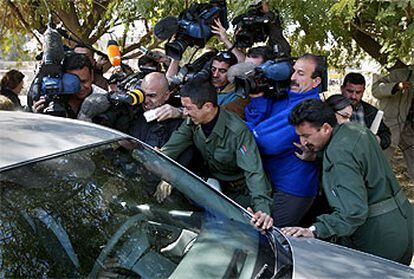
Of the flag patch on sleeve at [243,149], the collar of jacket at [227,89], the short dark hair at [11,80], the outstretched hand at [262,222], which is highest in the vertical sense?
the collar of jacket at [227,89]

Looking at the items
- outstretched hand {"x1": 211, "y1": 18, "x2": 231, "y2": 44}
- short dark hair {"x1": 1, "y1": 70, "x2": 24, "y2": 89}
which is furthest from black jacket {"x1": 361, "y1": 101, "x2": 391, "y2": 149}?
short dark hair {"x1": 1, "y1": 70, "x2": 24, "y2": 89}

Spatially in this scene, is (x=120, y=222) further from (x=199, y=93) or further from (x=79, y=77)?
(x=79, y=77)

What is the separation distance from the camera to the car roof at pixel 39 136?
206 centimetres

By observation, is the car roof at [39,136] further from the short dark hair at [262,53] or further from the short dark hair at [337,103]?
the short dark hair at [262,53]

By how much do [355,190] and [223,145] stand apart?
0.90 meters

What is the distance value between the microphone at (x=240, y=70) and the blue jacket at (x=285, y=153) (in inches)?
13.1

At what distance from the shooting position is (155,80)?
3.86m

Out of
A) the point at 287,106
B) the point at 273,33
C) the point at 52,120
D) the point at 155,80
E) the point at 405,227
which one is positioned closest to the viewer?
the point at 52,120

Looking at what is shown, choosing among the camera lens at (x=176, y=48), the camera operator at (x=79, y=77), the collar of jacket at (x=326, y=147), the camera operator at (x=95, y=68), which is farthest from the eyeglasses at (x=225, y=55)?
the camera operator at (x=95, y=68)

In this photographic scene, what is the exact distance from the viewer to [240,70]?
3.81m

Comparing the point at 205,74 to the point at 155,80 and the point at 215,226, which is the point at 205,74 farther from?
the point at 215,226

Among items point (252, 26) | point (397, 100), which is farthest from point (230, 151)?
point (397, 100)

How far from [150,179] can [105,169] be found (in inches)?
10.9

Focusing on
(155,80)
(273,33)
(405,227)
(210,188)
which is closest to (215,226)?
(210,188)
